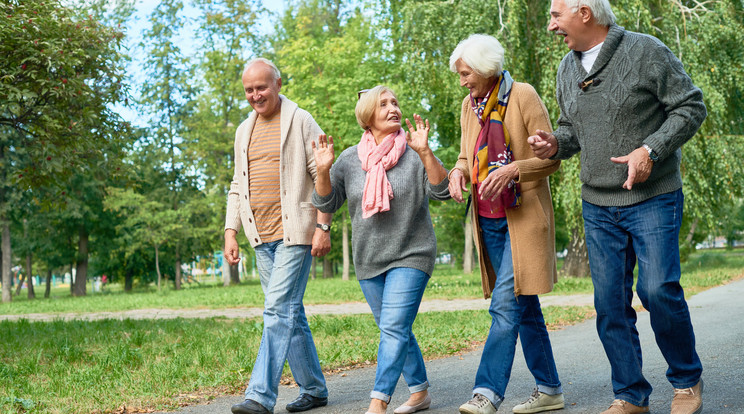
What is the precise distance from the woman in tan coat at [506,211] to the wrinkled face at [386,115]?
0.43m

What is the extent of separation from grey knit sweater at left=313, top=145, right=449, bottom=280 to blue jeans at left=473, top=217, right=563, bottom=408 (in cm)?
35

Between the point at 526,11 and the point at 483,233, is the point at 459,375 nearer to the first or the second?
the point at 483,233

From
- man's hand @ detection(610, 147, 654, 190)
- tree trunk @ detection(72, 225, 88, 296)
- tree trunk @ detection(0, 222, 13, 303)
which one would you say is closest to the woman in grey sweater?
man's hand @ detection(610, 147, 654, 190)

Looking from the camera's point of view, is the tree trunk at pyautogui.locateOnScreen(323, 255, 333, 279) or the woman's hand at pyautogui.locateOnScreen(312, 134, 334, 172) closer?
the woman's hand at pyautogui.locateOnScreen(312, 134, 334, 172)

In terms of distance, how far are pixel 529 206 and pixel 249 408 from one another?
6.58 ft

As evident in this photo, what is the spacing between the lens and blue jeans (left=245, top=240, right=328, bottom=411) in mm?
4535

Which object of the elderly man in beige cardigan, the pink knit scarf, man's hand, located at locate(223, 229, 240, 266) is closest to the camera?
the pink knit scarf

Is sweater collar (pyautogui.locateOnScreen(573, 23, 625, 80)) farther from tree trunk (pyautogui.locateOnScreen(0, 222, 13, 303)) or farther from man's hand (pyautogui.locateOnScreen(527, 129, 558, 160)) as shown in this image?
tree trunk (pyautogui.locateOnScreen(0, 222, 13, 303))

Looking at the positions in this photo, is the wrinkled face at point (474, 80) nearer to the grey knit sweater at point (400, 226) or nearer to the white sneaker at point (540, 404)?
the grey knit sweater at point (400, 226)

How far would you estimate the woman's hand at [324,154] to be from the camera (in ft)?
14.5

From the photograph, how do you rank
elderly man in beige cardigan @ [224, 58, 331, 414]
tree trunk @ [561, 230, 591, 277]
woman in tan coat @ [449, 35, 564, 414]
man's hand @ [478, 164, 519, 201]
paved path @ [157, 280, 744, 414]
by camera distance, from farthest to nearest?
1. tree trunk @ [561, 230, 591, 277]
2. elderly man in beige cardigan @ [224, 58, 331, 414]
3. paved path @ [157, 280, 744, 414]
4. woman in tan coat @ [449, 35, 564, 414]
5. man's hand @ [478, 164, 519, 201]

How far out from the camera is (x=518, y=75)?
16.8m

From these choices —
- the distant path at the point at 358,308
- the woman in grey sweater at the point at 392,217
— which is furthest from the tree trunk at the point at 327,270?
the woman in grey sweater at the point at 392,217

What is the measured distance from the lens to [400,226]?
4410 millimetres
